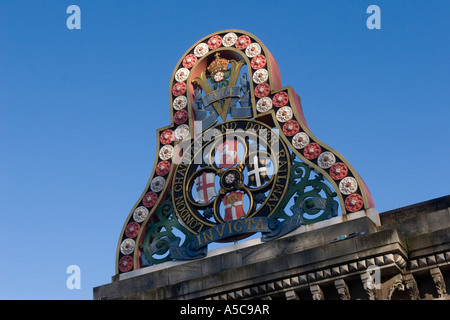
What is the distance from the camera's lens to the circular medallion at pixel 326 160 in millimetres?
23828

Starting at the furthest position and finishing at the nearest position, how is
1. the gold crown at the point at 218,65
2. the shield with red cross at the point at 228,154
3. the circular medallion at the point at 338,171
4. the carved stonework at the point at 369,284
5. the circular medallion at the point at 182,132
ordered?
the gold crown at the point at 218,65 → the circular medallion at the point at 182,132 → the shield with red cross at the point at 228,154 → the circular medallion at the point at 338,171 → the carved stonework at the point at 369,284

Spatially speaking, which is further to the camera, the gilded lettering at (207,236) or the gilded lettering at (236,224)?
the gilded lettering at (207,236)

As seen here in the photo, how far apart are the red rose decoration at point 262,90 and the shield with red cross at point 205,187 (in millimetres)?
2845

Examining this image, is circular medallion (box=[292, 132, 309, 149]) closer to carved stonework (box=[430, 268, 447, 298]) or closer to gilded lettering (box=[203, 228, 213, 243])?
gilded lettering (box=[203, 228, 213, 243])

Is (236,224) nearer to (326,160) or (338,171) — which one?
(326,160)

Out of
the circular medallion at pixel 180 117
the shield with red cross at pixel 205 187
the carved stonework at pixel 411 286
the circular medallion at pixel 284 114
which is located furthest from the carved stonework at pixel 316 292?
the circular medallion at pixel 180 117

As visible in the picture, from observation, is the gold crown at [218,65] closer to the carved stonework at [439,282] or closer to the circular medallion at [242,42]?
the circular medallion at [242,42]

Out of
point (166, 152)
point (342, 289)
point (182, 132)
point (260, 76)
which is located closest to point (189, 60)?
point (182, 132)

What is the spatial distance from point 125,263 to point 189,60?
23.6 ft

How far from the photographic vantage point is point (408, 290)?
21.0 meters

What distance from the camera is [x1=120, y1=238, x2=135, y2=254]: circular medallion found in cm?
2578

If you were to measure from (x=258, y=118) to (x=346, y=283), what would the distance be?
21.2 ft
